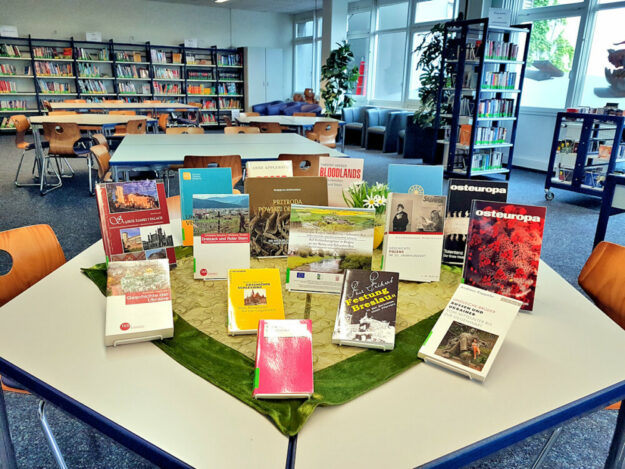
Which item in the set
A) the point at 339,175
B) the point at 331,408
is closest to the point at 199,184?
the point at 339,175

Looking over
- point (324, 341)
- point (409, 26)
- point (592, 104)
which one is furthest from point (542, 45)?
point (324, 341)

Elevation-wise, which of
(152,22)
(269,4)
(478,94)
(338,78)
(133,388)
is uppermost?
(269,4)

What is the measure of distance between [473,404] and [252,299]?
1.91 feet

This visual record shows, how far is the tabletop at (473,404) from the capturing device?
2.53 feet

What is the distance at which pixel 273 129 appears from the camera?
231 inches

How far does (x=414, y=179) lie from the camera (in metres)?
1.82

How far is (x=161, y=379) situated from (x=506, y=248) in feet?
3.14

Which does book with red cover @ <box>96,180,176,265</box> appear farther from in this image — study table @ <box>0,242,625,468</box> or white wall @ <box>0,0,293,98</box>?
white wall @ <box>0,0,293,98</box>

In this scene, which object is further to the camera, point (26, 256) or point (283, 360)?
point (26, 256)

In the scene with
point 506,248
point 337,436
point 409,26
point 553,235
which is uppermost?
point 409,26

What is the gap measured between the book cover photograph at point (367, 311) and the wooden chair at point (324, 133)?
211 inches

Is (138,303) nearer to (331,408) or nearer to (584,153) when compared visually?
(331,408)

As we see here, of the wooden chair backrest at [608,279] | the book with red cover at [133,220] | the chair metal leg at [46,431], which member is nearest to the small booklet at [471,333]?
the wooden chair backrest at [608,279]

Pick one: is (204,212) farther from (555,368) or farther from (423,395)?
(555,368)
